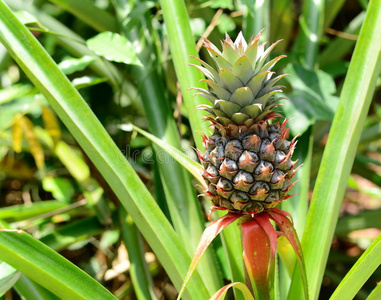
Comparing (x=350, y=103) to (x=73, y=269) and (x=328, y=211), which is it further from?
(x=73, y=269)

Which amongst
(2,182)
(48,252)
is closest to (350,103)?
(48,252)

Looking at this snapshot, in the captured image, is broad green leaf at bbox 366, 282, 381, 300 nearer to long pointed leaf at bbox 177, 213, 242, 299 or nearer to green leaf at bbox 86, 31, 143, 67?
long pointed leaf at bbox 177, 213, 242, 299

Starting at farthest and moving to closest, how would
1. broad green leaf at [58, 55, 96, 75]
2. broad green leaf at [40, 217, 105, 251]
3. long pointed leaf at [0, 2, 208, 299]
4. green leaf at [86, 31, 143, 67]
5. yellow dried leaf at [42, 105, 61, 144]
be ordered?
yellow dried leaf at [42, 105, 61, 144]
broad green leaf at [40, 217, 105, 251]
broad green leaf at [58, 55, 96, 75]
green leaf at [86, 31, 143, 67]
long pointed leaf at [0, 2, 208, 299]

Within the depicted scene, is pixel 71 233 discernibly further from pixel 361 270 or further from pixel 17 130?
pixel 361 270

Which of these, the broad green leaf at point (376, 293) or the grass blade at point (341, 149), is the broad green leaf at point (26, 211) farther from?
the broad green leaf at point (376, 293)

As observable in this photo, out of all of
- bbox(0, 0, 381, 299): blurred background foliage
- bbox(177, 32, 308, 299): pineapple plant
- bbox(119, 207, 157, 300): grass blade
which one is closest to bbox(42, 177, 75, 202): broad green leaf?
bbox(0, 0, 381, 299): blurred background foliage

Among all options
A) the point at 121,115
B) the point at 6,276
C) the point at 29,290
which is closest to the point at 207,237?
the point at 6,276

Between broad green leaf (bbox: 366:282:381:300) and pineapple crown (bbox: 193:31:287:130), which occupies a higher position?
pineapple crown (bbox: 193:31:287:130)
